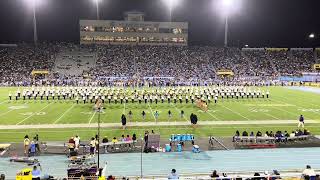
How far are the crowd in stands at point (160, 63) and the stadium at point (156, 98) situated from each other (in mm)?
205

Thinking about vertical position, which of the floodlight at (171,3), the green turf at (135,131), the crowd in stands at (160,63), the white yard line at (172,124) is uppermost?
the floodlight at (171,3)

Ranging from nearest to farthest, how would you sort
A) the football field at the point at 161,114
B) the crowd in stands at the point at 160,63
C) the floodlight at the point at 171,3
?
the football field at the point at 161,114 → the crowd in stands at the point at 160,63 → the floodlight at the point at 171,3

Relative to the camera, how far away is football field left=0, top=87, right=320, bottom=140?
2262 cm

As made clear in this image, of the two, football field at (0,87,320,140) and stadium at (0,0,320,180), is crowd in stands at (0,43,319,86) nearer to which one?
stadium at (0,0,320,180)

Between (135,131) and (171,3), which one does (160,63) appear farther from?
(135,131)

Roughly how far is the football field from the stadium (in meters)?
0.09

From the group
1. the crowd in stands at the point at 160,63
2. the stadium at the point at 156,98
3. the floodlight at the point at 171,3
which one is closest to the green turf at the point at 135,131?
the stadium at the point at 156,98

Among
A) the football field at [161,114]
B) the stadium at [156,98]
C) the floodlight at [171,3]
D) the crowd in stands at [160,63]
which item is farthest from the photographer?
the floodlight at [171,3]

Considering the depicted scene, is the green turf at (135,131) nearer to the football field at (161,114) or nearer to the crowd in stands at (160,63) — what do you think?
the football field at (161,114)

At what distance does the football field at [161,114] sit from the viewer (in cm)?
2262

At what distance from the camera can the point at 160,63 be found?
211 ft

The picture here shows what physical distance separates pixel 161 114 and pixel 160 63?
38308mm

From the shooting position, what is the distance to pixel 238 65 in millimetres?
65438

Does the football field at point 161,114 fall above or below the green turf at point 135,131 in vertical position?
above
